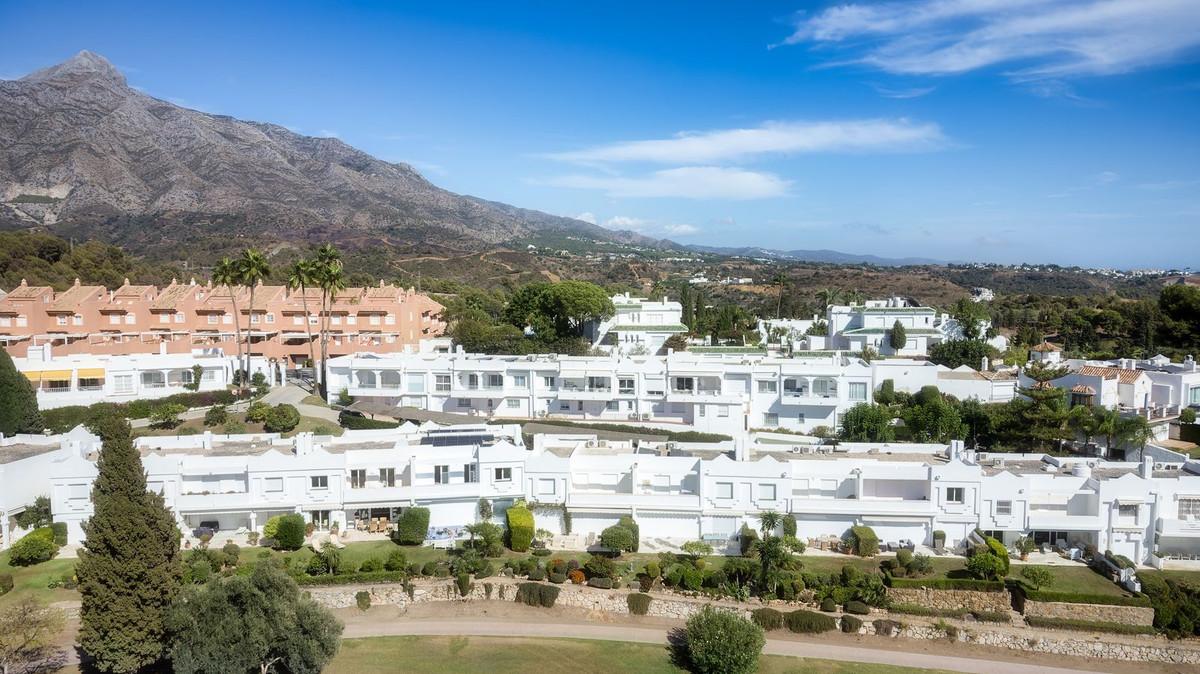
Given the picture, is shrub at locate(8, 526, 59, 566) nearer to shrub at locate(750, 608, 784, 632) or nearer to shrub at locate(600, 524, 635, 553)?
shrub at locate(600, 524, 635, 553)

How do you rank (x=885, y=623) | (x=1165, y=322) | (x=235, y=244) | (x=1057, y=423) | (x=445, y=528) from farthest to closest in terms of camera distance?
(x=235, y=244)
(x=1165, y=322)
(x=1057, y=423)
(x=445, y=528)
(x=885, y=623)

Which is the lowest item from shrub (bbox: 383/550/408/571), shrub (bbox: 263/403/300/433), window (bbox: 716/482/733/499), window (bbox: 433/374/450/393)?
shrub (bbox: 383/550/408/571)

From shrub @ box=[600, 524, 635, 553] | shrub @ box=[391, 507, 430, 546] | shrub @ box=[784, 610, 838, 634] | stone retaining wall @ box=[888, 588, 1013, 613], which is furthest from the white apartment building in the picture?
shrub @ box=[784, 610, 838, 634]

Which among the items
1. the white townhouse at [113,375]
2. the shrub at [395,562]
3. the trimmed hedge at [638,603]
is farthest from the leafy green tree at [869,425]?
the white townhouse at [113,375]

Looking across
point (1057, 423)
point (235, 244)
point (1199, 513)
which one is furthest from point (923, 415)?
point (235, 244)

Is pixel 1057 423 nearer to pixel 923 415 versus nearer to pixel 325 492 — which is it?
pixel 923 415

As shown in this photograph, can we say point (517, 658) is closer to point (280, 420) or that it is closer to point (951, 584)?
point (951, 584)
